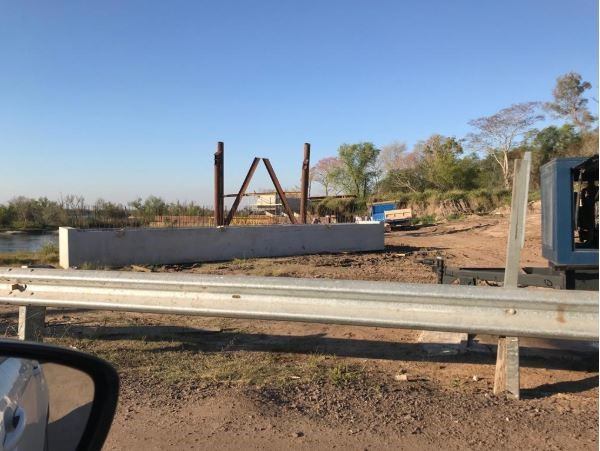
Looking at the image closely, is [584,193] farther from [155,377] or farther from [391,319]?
[155,377]

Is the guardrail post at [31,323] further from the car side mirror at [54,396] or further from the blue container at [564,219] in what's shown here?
the blue container at [564,219]

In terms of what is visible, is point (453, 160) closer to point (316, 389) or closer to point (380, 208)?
point (380, 208)

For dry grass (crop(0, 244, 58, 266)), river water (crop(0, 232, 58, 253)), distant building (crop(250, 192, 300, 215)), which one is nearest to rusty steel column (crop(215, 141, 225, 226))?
dry grass (crop(0, 244, 58, 266))

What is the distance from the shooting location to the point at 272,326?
672 centimetres

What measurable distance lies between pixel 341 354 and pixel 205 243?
10430mm

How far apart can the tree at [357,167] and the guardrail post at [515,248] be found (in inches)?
2305

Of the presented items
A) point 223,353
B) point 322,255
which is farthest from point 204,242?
point 223,353

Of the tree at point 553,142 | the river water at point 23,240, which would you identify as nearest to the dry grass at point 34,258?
the river water at point 23,240

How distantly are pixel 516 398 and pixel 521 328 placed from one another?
1005mm

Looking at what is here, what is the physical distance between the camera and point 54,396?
6.86ft

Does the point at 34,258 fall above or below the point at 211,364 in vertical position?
above

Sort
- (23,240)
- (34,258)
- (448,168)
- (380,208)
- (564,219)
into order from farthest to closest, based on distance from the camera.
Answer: (448,168), (380,208), (23,240), (34,258), (564,219)

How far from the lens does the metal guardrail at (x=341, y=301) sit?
3.28 m

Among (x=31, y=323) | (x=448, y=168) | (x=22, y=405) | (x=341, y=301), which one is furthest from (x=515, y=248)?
(x=448, y=168)
